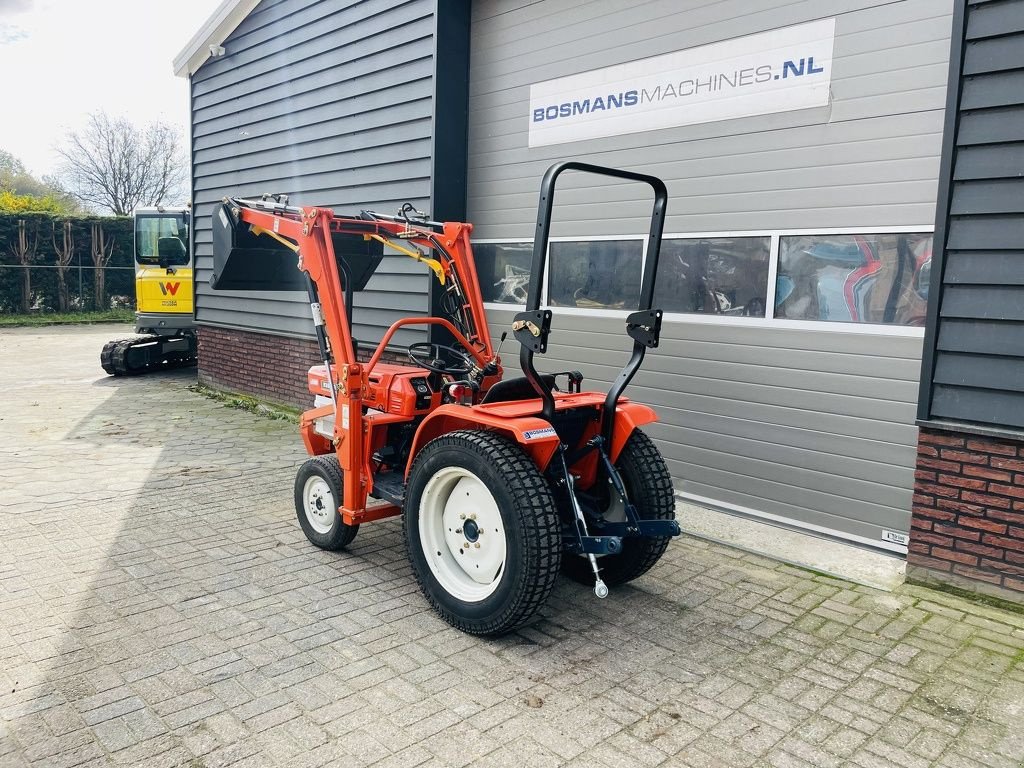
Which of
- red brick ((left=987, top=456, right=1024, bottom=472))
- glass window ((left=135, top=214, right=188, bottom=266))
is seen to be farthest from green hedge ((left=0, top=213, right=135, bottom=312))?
red brick ((left=987, top=456, right=1024, bottom=472))

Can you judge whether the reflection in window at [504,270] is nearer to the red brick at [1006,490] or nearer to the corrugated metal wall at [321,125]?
the corrugated metal wall at [321,125]

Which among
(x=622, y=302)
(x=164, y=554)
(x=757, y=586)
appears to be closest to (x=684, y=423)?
(x=622, y=302)

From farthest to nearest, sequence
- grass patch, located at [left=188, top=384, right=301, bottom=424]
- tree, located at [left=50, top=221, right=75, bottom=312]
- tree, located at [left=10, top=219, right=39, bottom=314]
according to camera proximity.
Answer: tree, located at [left=50, top=221, right=75, bottom=312]
tree, located at [left=10, top=219, right=39, bottom=314]
grass patch, located at [left=188, top=384, right=301, bottom=424]

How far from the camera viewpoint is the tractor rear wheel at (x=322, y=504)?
4.74 meters

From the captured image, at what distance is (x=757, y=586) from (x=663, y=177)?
2939 millimetres

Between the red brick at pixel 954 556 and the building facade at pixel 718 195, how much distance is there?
12.2 inches


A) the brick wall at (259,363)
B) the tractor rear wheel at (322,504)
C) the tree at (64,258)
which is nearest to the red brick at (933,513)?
the tractor rear wheel at (322,504)

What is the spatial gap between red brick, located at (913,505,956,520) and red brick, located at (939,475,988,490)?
0.53 feet

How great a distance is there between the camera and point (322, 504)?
16.1 ft

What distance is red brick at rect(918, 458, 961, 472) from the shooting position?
4.28 metres

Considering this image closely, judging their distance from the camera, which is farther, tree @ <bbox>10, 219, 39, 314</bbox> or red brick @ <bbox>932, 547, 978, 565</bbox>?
tree @ <bbox>10, 219, 39, 314</bbox>

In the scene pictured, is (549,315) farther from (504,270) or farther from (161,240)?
(161,240)

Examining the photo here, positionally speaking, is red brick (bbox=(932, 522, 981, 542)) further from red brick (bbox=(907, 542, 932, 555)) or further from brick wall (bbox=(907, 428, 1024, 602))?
red brick (bbox=(907, 542, 932, 555))

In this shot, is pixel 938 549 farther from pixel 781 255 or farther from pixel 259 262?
pixel 259 262
